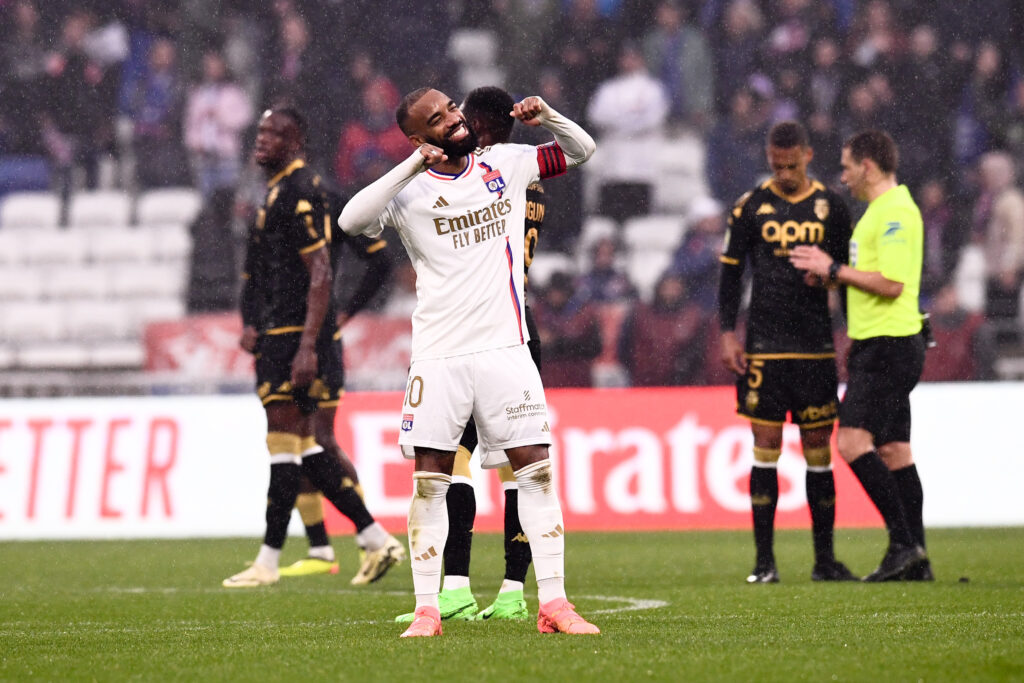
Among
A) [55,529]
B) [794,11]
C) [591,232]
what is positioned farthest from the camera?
[794,11]

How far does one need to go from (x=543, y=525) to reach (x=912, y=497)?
10.3ft

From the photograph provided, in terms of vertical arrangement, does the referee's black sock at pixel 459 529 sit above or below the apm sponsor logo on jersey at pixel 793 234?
below

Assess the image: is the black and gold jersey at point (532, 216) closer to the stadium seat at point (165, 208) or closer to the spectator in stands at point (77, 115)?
the stadium seat at point (165, 208)

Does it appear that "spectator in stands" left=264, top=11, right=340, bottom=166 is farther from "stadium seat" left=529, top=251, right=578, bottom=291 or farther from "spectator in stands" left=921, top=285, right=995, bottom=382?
"spectator in stands" left=921, top=285, right=995, bottom=382

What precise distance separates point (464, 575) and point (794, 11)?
12548 mm

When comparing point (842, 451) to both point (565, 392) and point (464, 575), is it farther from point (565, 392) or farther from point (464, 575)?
point (565, 392)

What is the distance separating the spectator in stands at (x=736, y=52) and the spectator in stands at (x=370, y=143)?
3.68 m

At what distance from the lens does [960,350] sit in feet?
43.2

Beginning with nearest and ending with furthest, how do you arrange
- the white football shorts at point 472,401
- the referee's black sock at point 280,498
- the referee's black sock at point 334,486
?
the white football shorts at point 472,401, the referee's black sock at point 280,498, the referee's black sock at point 334,486

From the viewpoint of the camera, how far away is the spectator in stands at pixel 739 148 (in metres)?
15.7

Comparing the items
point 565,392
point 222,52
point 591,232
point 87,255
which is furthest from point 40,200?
point 565,392

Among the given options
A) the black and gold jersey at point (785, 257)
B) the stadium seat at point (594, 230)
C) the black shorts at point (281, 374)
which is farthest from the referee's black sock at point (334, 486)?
the stadium seat at point (594, 230)

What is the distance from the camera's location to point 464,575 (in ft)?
19.1

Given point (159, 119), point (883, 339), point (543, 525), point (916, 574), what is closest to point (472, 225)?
point (543, 525)
